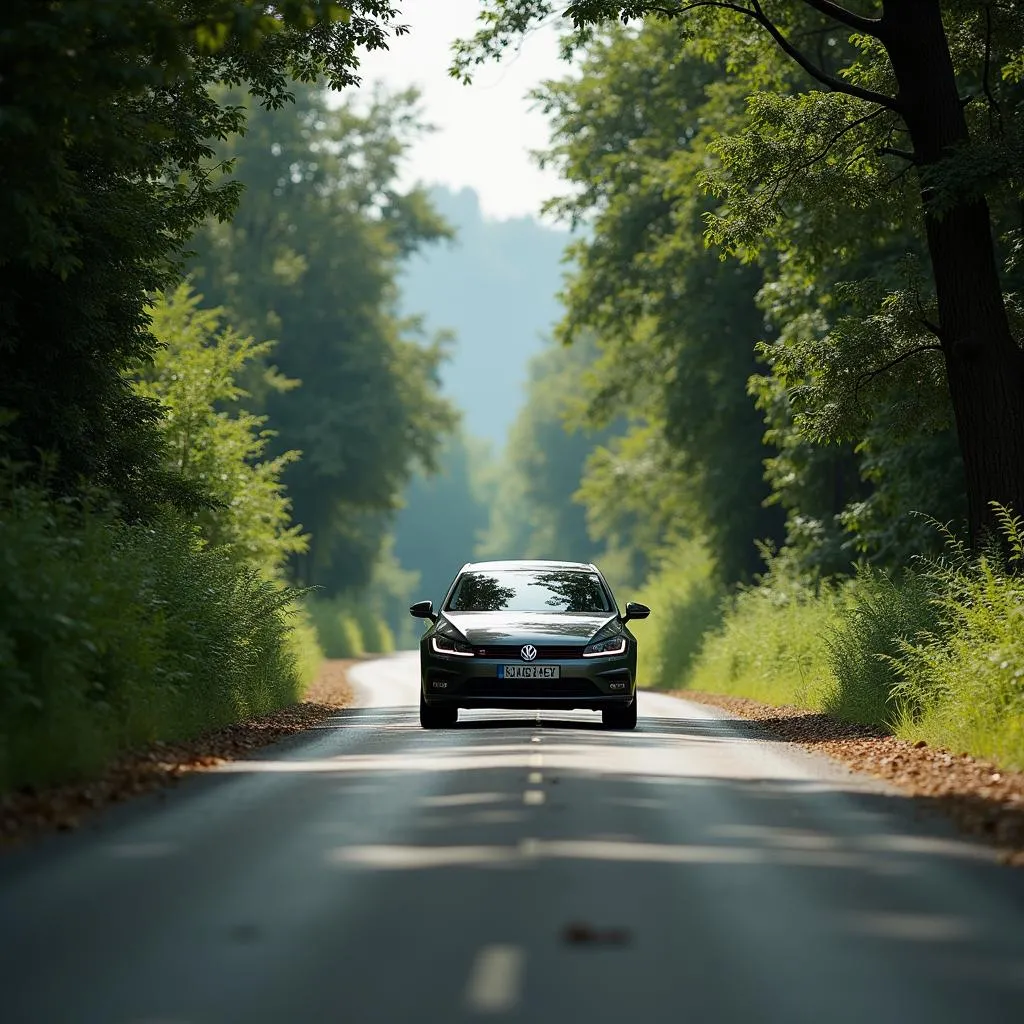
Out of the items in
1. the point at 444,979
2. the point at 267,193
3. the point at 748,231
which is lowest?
the point at 444,979

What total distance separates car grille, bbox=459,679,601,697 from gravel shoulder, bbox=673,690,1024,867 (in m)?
2.23

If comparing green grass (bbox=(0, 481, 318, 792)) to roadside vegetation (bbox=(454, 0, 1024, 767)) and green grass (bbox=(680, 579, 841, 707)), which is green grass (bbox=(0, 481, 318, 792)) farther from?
green grass (bbox=(680, 579, 841, 707))

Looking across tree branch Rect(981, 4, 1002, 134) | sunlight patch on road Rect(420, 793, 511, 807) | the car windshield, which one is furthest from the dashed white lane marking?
tree branch Rect(981, 4, 1002, 134)

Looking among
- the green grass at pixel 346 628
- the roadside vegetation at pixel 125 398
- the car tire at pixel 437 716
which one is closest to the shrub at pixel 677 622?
the roadside vegetation at pixel 125 398

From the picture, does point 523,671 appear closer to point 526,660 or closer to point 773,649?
point 526,660

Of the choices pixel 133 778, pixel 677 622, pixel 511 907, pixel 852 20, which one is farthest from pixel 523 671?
pixel 677 622

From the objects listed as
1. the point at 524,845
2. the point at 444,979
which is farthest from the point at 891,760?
the point at 444,979

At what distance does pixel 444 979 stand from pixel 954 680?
10542 millimetres

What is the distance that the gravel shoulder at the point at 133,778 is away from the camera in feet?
33.1

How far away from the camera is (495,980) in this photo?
6246 millimetres

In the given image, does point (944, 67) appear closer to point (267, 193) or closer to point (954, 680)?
point (954, 680)

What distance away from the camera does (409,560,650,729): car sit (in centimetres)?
1797

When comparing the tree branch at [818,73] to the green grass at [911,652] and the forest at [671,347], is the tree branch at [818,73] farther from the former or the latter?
the green grass at [911,652]

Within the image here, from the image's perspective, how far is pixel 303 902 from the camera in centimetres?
771
